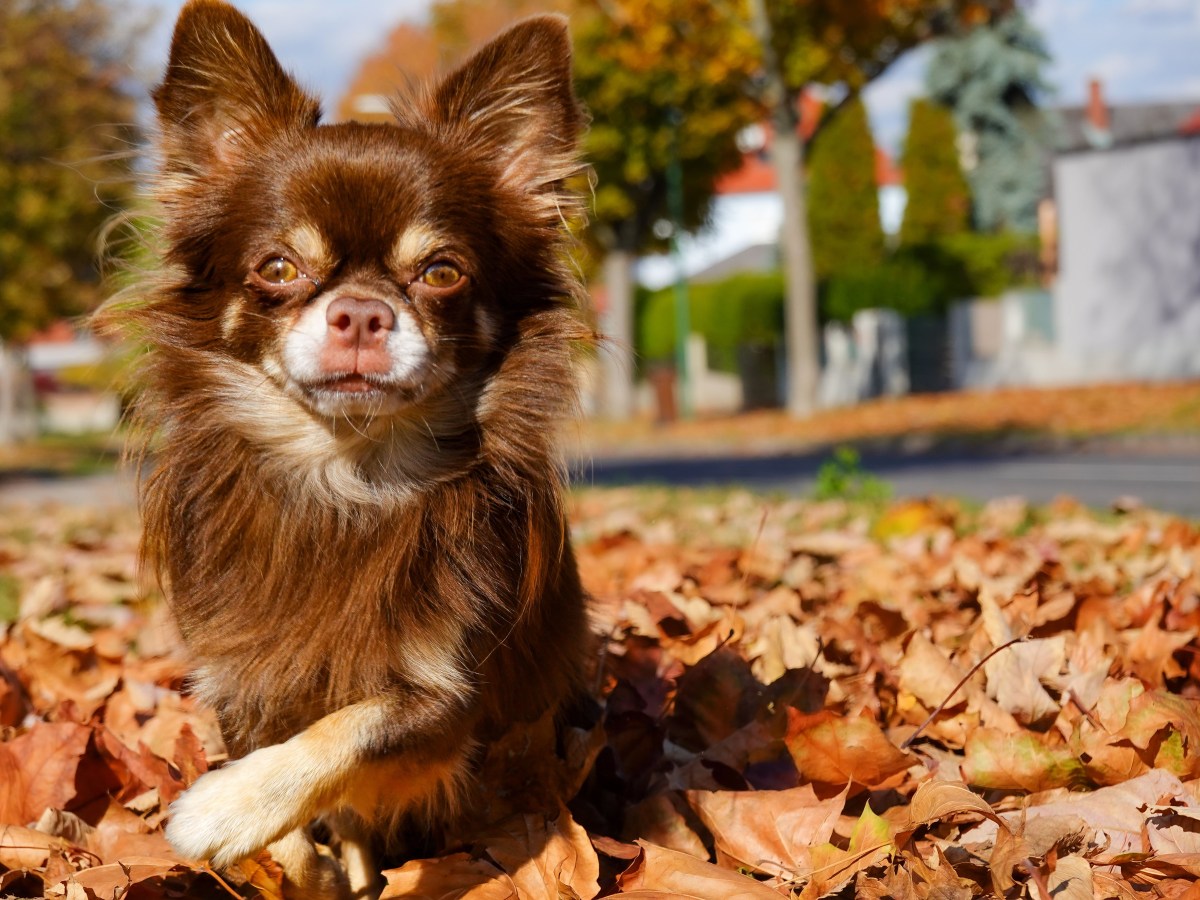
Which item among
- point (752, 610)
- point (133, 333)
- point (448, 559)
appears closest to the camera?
point (448, 559)

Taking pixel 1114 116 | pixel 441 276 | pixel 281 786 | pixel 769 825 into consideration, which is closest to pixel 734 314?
pixel 441 276

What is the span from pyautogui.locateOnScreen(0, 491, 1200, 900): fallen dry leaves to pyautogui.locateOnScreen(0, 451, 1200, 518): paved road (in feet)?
17.1

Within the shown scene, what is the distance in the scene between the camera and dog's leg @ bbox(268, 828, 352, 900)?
2.50m

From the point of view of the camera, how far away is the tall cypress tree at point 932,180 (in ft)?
164

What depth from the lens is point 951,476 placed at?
46.1 ft

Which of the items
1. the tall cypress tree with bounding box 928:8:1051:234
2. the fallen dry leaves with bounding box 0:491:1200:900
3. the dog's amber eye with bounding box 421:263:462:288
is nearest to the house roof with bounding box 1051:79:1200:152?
the tall cypress tree with bounding box 928:8:1051:234

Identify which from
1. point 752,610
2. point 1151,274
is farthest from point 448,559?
point 1151,274

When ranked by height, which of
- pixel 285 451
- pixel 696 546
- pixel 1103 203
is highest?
pixel 1103 203

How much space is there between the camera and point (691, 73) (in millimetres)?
22656

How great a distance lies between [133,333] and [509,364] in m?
0.88

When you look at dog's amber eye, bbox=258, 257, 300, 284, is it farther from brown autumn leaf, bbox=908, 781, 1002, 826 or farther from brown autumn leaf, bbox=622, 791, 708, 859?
brown autumn leaf, bbox=908, 781, 1002, 826

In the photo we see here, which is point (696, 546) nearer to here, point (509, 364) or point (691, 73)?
point (509, 364)

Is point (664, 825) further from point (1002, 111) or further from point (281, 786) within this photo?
point (1002, 111)

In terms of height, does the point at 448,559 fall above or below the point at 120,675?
above
